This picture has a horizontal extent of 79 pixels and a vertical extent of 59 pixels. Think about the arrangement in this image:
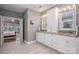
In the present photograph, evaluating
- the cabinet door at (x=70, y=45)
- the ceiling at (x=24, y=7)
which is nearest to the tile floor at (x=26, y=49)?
the cabinet door at (x=70, y=45)

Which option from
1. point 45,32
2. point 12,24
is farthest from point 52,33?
point 12,24

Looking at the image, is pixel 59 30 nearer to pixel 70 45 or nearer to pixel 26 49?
pixel 70 45

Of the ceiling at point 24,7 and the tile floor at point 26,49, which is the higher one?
the ceiling at point 24,7

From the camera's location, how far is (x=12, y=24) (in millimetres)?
1280

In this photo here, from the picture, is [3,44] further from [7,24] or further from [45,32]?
[45,32]

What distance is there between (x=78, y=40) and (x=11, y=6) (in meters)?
1.35

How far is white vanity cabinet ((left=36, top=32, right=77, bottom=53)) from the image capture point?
121 cm

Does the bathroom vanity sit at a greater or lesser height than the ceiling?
lesser

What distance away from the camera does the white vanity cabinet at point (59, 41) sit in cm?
121

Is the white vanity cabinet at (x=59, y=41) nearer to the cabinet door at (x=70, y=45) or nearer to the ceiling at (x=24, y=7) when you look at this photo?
the cabinet door at (x=70, y=45)

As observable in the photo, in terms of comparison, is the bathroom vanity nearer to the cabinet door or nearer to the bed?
the cabinet door

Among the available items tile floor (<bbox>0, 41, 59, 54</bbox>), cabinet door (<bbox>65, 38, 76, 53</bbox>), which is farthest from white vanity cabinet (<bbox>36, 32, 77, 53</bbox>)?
tile floor (<bbox>0, 41, 59, 54</bbox>)

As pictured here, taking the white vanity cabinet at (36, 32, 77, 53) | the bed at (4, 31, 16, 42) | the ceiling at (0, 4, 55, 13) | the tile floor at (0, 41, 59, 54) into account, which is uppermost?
the ceiling at (0, 4, 55, 13)

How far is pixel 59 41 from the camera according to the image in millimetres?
1360
